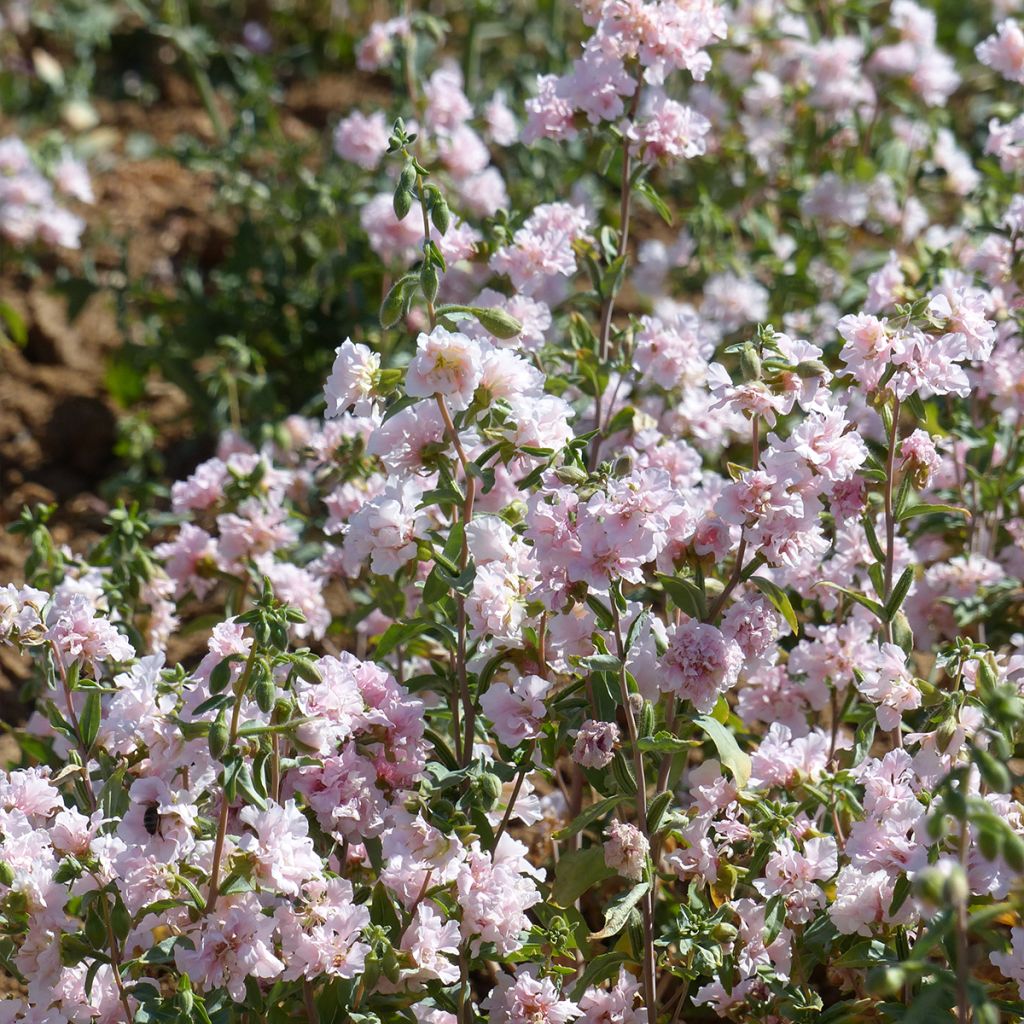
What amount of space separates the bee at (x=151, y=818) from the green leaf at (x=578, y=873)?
55cm

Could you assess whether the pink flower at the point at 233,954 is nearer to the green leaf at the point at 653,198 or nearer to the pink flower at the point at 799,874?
the pink flower at the point at 799,874

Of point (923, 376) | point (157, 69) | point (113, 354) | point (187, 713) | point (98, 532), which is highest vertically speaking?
point (157, 69)

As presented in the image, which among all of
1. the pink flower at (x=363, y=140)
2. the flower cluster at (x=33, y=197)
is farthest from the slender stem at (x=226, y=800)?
the flower cluster at (x=33, y=197)

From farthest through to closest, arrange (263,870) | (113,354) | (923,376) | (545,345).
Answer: (113,354), (545,345), (923,376), (263,870)

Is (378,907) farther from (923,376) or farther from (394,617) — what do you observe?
(923,376)

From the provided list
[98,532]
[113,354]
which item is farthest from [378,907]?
[113,354]

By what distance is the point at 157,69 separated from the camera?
557 cm

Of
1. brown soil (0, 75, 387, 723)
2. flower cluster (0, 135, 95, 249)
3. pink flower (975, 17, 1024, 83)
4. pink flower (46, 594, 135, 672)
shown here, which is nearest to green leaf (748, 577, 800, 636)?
pink flower (46, 594, 135, 672)

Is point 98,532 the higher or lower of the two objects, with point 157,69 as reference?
lower

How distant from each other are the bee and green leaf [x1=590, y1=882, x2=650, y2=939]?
0.59m

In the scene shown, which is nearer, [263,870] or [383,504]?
[263,870]

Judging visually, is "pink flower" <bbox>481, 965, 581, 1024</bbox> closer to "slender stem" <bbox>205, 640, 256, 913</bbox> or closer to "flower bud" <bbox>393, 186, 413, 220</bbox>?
"slender stem" <bbox>205, 640, 256, 913</bbox>

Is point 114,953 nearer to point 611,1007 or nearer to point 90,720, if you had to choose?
point 90,720

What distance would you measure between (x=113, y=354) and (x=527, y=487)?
8.10 feet
